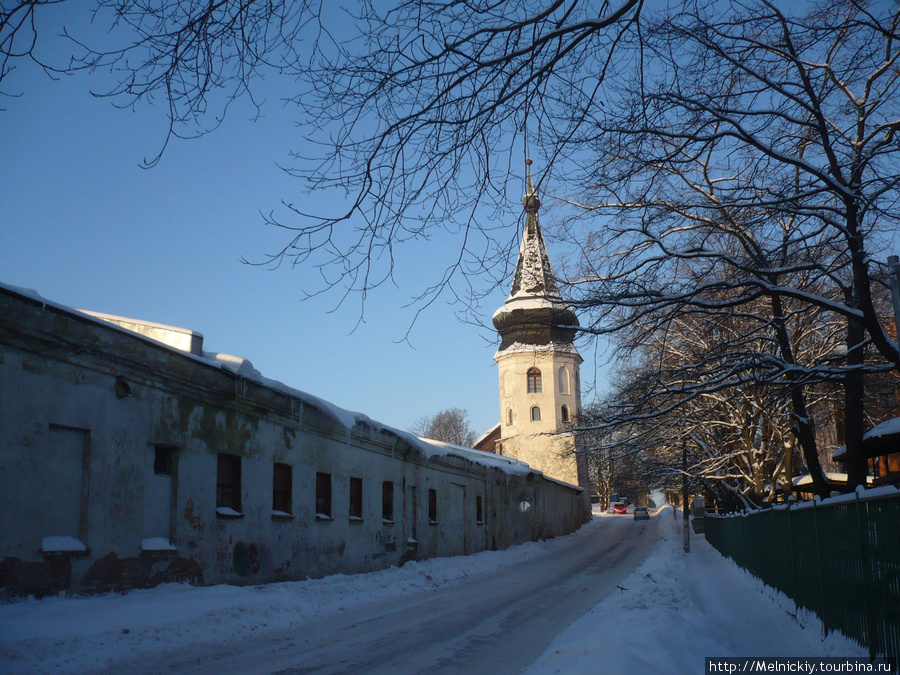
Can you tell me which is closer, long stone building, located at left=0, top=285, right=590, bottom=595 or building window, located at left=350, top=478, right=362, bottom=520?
long stone building, located at left=0, top=285, right=590, bottom=595

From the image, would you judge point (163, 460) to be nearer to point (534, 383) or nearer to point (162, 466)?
point (162, 466)

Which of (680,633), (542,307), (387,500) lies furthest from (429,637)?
(387,500)

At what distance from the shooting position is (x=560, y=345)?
13219 millimetres

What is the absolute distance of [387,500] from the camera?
934 inches

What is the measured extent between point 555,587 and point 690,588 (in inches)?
155

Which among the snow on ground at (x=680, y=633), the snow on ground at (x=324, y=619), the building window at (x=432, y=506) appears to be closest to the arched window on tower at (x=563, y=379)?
the building window at (x=432, y=506)

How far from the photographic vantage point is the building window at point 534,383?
7150 cm

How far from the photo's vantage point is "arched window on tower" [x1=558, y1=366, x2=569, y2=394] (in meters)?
71.8

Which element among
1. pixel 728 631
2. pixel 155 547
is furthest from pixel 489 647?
pixel 155 547

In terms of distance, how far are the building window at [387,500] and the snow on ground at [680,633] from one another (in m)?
9.24

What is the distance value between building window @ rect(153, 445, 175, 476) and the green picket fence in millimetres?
10255

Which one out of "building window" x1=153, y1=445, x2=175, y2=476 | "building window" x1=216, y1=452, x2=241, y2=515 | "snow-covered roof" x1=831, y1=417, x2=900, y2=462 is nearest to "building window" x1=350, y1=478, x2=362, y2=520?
"building window" x1=216, y1=452, x2=241, y2=515

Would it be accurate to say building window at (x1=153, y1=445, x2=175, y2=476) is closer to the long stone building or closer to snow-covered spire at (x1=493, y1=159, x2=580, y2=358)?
the long stone building

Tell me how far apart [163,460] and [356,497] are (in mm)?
8508
